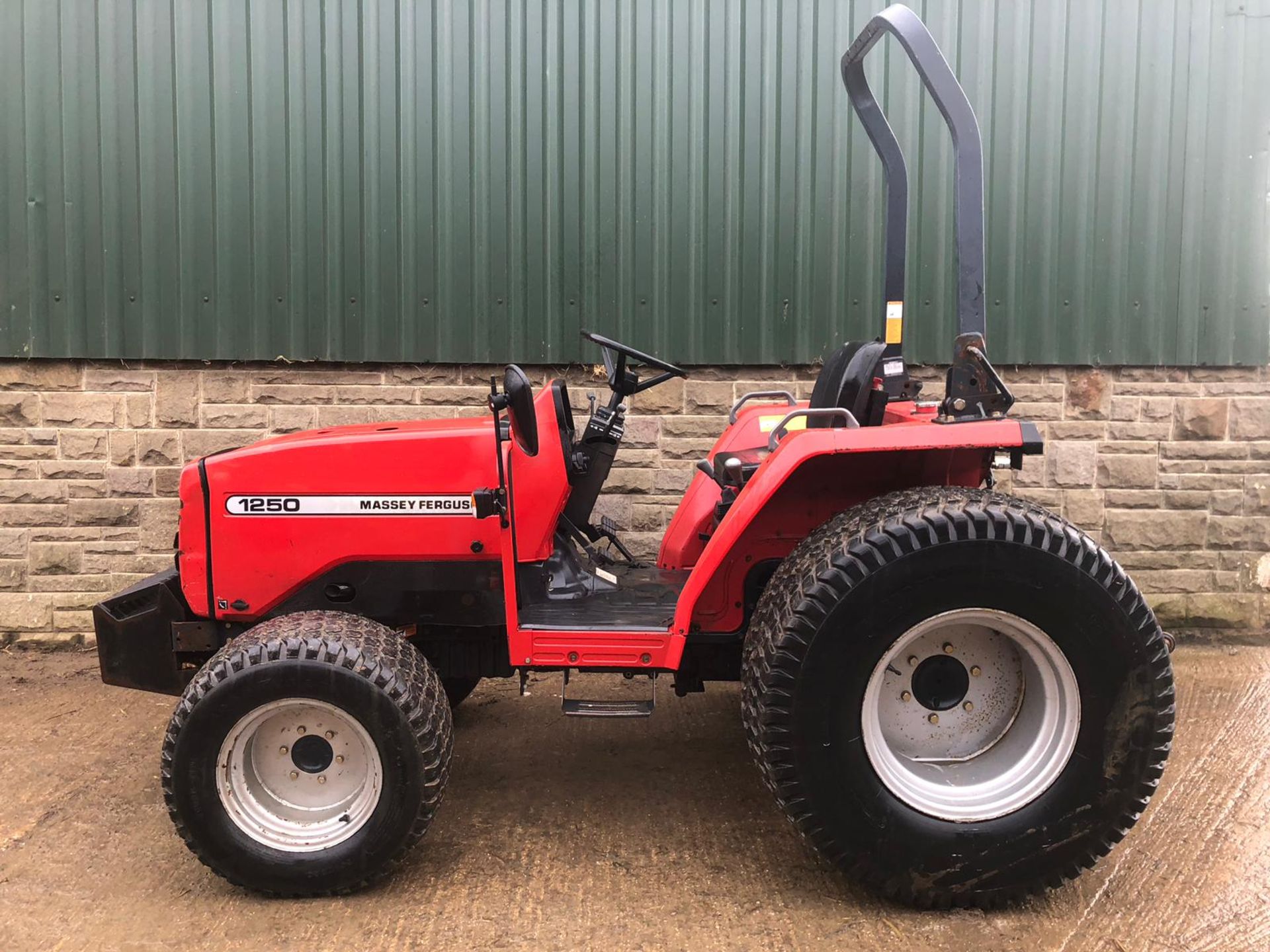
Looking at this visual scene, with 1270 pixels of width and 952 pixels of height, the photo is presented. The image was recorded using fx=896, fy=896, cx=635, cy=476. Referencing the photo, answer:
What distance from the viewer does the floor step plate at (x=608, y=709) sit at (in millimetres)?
2623

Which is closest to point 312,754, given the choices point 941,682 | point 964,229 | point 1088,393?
point 941,682

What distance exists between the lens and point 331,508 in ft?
9.10

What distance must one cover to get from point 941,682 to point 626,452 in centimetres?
253

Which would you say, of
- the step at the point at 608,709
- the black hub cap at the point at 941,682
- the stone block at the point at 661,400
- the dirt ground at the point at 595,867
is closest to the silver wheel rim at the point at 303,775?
the dirt ground at the point at 595,867

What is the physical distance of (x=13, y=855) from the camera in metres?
2.72

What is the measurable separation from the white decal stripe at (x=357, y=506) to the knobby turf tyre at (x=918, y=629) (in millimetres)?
1078

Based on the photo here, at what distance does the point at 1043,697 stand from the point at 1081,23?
380cm

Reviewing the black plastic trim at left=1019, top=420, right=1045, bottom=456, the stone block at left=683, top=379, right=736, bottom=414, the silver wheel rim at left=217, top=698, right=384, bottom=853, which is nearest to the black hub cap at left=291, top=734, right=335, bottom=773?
the silver wheel rim at left=217, top=698, right=384, bottom=853

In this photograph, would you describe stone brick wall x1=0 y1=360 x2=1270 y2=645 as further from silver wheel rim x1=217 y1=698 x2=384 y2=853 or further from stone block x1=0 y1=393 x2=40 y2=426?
silver wheel rim x1=217 y1=698 x2=384 y2=853

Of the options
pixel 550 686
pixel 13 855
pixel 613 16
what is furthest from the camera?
pixel 613 16

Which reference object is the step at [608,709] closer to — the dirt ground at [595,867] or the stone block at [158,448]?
the dirt ground at [595,867]

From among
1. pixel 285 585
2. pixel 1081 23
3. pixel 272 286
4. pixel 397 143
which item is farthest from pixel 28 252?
pixel 1081 23

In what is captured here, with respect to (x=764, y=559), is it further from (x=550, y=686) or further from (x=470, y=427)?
(x=550, y=686)

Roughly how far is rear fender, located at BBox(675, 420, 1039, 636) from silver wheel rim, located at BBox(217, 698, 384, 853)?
3.23ft
